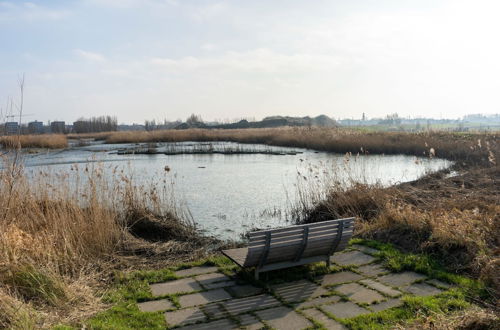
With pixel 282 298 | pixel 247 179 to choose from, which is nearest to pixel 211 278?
pixel 282 298

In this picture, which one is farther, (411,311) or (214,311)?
(214,311)

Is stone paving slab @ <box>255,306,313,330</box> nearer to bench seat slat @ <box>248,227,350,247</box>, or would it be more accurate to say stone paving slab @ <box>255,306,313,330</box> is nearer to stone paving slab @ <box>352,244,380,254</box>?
bench seat slat @ <box>248,227,350,247</box>

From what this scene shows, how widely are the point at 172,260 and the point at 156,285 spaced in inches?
48.2


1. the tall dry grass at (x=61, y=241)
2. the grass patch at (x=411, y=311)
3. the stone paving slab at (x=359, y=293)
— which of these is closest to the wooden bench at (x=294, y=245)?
the stone paving slab at (x=359, y=293)

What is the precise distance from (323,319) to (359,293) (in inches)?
31.4

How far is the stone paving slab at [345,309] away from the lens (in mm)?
4094

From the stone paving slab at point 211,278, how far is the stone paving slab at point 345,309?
4.51ft

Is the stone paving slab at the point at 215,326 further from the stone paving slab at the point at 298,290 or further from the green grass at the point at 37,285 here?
the green grass at the point at 37,285

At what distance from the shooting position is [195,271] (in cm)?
552

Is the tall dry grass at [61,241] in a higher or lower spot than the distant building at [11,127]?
lower

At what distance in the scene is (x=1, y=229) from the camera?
4.88m

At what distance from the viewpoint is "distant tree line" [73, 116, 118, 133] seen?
67.8 meters

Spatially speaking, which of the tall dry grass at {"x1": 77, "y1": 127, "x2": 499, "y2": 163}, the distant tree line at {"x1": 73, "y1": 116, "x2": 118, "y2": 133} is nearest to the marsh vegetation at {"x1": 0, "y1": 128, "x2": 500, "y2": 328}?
the tall dry grass at {"x1": 77, "y1": 127, "x2": 499, "y2": 163}

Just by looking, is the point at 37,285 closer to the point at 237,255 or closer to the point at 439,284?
the point at 237,255
